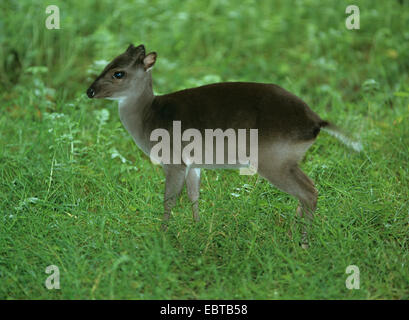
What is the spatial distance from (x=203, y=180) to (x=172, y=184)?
2.37ft

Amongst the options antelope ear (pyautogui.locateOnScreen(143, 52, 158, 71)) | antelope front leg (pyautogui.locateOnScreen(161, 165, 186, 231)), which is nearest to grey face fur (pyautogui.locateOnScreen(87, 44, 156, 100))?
antelope ear (pyautogui.locateOnScreen(143, 52, 158, 71))

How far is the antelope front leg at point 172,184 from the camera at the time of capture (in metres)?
4.09

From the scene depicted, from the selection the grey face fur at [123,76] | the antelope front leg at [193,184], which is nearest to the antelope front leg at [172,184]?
the antelope front leg at [193,184]

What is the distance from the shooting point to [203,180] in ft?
15.7

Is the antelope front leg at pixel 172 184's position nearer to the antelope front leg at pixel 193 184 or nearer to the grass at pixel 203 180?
the grass at pixel 203 180

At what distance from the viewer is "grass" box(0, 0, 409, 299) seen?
11.8ft

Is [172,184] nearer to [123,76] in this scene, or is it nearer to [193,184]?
[193,184]

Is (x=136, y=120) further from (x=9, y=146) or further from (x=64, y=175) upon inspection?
(x=9, y=146)

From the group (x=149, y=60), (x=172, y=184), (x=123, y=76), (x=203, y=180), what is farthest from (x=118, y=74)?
(x=203, y=180)

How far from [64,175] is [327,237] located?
2.10 metres

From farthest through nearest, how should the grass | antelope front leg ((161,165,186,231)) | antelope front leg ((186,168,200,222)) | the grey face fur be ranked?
1. antelope front leg ((186,168,200,222))
2. the grey face fur
3. antelope front leg ((161,165,186,231))
4. the grass

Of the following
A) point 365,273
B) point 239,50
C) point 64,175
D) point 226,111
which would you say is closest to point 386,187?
point 365,273

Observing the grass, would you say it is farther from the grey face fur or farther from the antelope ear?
the antelope ear

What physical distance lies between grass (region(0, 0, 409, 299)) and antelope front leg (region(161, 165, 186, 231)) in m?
0.11
